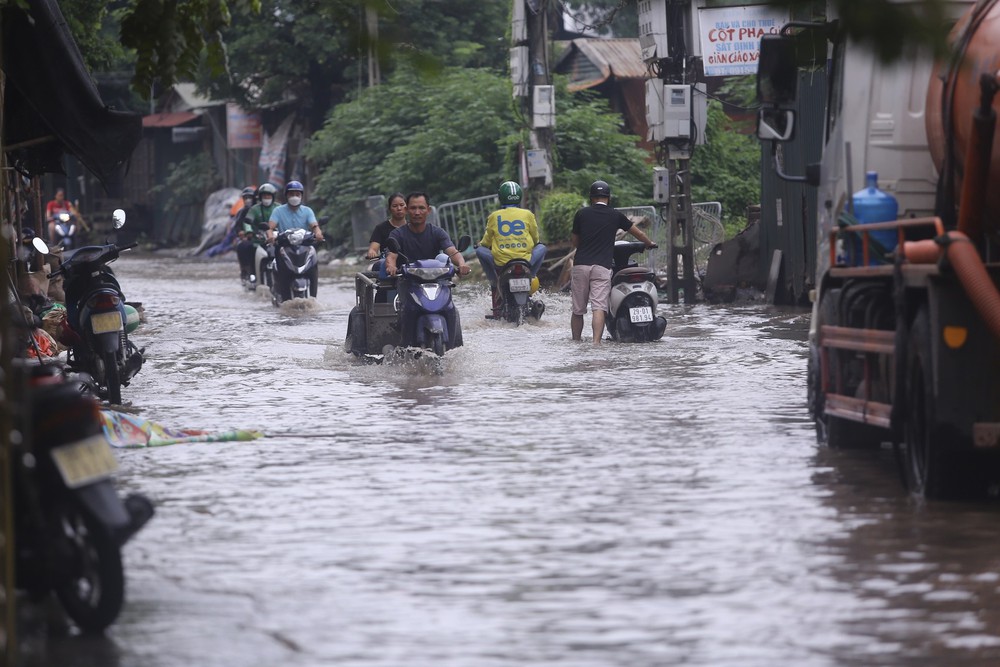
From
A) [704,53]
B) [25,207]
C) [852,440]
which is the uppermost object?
[704,53]

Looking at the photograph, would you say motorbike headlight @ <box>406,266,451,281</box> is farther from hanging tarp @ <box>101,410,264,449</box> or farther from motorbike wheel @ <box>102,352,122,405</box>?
hanging tarp @ <box>101,410,264,449</box>

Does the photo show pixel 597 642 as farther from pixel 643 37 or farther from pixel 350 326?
pixel 643 37

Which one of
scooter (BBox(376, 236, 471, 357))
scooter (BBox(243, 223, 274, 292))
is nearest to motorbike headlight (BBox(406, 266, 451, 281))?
scooter (BBox(376, 236, 471, 357))

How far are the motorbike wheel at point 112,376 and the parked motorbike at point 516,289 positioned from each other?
7.89 m

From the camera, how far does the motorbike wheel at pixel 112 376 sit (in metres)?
12.5

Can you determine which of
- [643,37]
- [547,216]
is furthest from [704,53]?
[547,216]

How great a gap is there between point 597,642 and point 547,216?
22559 millimetres

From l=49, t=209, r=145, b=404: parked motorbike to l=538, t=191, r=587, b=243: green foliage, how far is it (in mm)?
15221

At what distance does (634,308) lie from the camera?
1795 centimetres

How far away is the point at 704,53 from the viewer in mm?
23266

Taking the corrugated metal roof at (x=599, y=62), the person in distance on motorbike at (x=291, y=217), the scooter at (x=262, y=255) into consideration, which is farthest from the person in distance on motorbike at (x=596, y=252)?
the corrugated metal roof at (x=599, y=62)

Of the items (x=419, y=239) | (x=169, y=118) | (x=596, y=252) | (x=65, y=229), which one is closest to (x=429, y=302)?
(x=419, y=239)

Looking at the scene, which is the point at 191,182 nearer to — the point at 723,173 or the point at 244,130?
the point at 244,130

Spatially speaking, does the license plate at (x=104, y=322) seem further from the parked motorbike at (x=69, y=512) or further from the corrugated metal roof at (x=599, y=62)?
the corrugated metal roof at (x=599, y=62)
